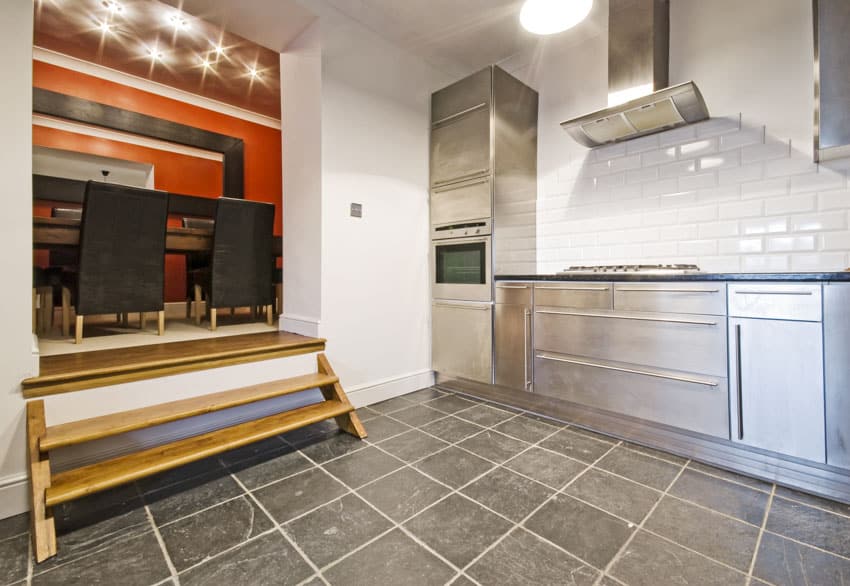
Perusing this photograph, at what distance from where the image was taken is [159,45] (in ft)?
12.1

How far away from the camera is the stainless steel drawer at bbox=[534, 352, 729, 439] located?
190 cm

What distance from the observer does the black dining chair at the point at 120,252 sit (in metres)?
2.47

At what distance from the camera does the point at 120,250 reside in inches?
103

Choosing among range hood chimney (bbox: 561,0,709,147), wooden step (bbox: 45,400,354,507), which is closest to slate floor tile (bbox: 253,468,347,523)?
wooden step (bbox: 45,400,354,507)

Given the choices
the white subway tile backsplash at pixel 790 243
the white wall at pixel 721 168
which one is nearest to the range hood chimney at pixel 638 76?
the white wall at pixel 721 168

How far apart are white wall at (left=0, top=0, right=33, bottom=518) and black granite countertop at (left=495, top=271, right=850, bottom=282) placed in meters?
2.55

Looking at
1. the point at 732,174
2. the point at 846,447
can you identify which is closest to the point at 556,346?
the point at 846,447

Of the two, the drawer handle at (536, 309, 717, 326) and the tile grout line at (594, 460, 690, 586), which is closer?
the tile grout line at (594, 460, 690, 586)

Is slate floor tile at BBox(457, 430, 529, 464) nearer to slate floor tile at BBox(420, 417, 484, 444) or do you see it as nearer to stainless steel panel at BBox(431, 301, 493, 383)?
slate floor tile at BBox(420, 417, 484, 444)

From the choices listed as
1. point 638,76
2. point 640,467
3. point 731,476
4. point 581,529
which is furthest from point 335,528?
point 638,76

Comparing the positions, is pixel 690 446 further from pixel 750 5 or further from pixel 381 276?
pixel 750 5

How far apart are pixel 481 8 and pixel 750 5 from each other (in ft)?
5.32

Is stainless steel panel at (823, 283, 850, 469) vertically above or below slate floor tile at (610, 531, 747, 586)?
above

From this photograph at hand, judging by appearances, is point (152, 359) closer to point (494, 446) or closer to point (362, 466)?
point (362, 466)
